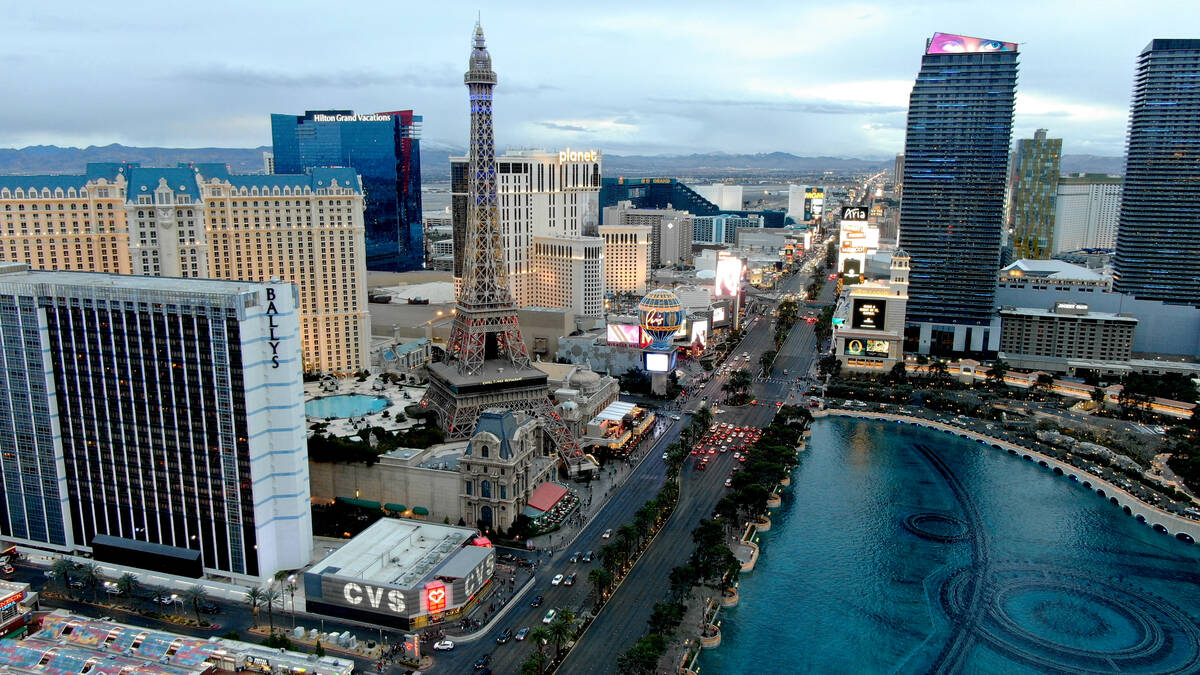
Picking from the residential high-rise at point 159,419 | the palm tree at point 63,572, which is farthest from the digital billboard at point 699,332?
the palm tree at point 63,572

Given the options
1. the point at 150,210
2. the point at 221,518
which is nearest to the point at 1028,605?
the point at 221,518

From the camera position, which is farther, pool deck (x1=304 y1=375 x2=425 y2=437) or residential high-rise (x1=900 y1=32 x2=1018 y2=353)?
residential high-rise (x1=900 y1=32 x2=1018 y2=353)

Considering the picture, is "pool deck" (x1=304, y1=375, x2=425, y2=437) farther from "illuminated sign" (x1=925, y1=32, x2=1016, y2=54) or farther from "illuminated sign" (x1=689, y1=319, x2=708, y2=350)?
"illuminated sign" (x1=925, y1=32, x2=1016, y2=54)

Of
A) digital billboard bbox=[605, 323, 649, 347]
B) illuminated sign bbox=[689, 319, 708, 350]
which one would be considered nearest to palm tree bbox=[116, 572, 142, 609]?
digital billboard bbox=[605, 323, 649, 347]

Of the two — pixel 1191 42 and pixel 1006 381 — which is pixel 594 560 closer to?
pixel 1006 381

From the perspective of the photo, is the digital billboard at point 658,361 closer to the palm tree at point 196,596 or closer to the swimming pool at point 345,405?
the swimming pool at point 345,405

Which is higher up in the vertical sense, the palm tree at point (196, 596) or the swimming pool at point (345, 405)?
the swimming pool at point (345, 405)
